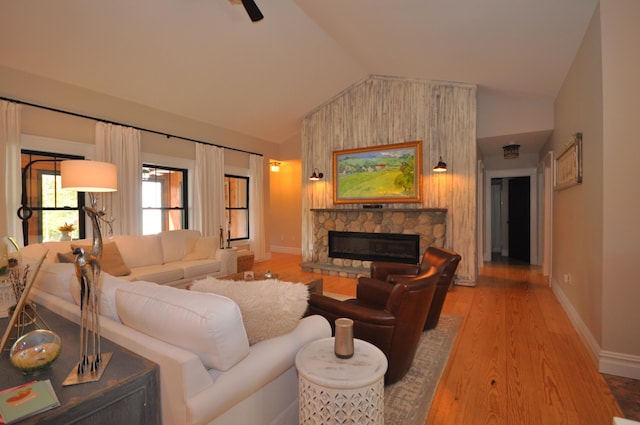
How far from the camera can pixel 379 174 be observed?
5469 mm

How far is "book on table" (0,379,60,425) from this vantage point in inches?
31.9

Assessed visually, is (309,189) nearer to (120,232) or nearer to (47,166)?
(120,232)

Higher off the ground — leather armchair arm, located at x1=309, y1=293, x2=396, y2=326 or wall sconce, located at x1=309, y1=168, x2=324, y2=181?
wall sconce, located at x1=309, y1=168, x2=324, y2=181

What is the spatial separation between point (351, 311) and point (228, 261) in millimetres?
3099

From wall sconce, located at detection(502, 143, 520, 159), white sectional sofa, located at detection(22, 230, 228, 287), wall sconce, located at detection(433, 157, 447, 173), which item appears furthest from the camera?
wall sconce, located at detection(502, 143, 520, 159)

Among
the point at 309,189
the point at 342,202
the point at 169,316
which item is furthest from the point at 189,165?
the point at 169,316

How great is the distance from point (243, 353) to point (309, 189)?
204 inches

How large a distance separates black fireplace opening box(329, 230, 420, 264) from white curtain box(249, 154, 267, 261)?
186cm

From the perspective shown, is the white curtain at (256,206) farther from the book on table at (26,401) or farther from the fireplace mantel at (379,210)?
the book on table at (26,401)

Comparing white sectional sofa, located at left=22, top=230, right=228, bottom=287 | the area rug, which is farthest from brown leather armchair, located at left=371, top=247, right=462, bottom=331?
white sectional sofa, located at left=22, top=230, right=228, bottom=287

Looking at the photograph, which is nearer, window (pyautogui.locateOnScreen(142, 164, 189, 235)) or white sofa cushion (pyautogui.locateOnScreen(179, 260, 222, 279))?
white sofa cushion (pyautogui.locateOnScreen(179, 260, 222, 279))

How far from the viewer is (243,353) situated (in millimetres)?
1244

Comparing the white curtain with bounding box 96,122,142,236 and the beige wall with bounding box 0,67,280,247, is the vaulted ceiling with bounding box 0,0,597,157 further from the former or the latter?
the white curtain with bounding box 96,122,142,236

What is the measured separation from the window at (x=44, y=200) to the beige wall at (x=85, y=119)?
8.9 inches
